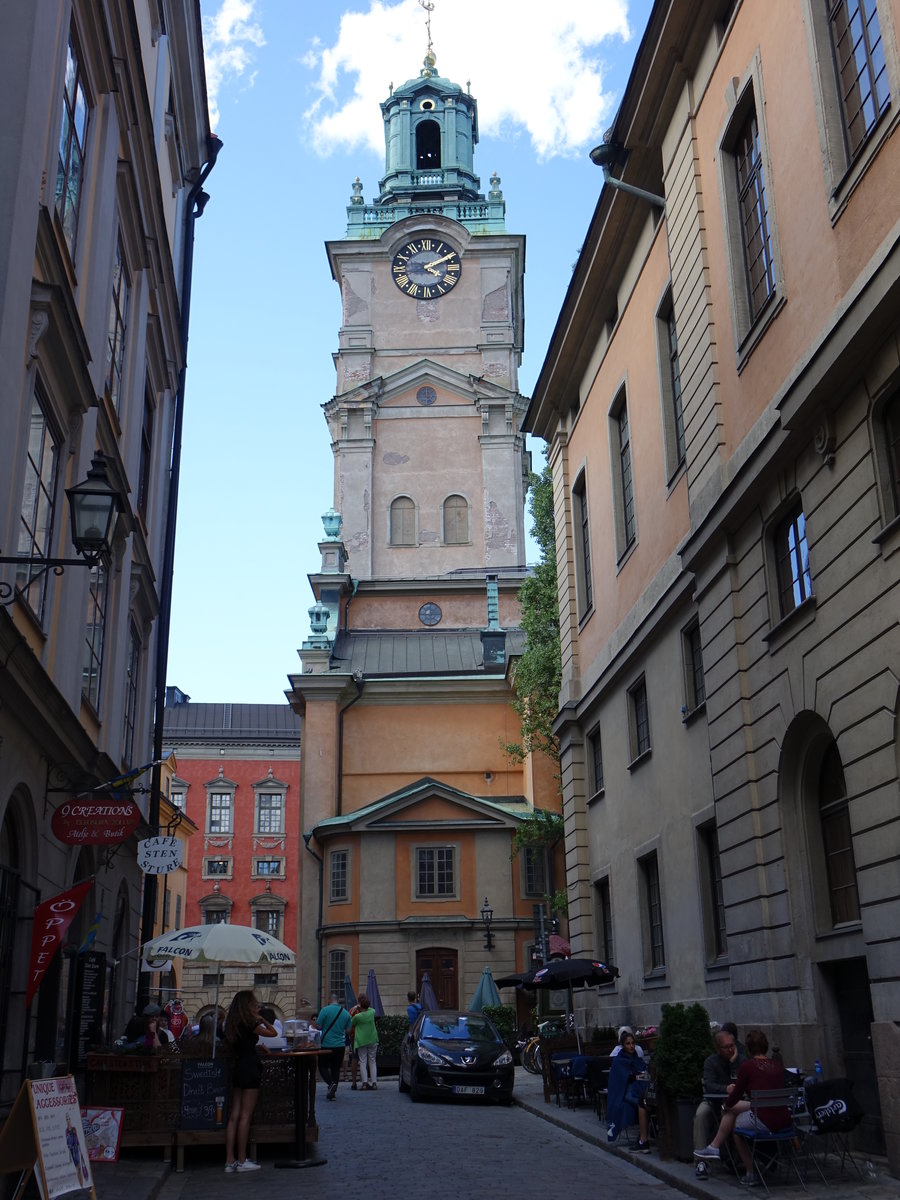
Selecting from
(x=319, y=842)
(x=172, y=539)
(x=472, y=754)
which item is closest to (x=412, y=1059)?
(x=172, y=539)

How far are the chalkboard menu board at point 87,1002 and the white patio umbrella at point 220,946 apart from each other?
76 centimetres

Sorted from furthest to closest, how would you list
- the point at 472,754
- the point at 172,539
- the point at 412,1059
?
the point at 472,754
the point at 172,539
the point at 412,1059

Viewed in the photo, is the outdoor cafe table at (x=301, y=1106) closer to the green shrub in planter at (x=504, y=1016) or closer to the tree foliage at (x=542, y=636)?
the green shrub in planter at (x=504, y=1016)

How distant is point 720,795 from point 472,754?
29.9 metres

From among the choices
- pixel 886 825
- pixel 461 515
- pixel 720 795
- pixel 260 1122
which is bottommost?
pixel 260 1122

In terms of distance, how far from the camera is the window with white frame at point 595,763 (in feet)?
77.8

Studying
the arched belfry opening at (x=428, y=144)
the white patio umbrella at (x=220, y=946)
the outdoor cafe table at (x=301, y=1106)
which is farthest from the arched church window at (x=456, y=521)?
the outdoor cafe table at (x=301, y=1106)

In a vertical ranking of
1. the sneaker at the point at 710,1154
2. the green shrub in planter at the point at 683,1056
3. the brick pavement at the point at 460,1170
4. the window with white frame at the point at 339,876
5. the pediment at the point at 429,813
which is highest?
the pediment at the point at 429,813

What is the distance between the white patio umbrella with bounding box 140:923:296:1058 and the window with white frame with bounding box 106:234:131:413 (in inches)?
287

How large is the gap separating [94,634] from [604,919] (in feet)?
36.7

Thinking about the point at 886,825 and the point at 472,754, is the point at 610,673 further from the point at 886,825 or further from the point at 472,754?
the point at 472,754

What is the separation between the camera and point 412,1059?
2166 cm

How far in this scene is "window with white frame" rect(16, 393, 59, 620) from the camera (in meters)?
12.8

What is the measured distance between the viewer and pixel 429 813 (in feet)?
133
